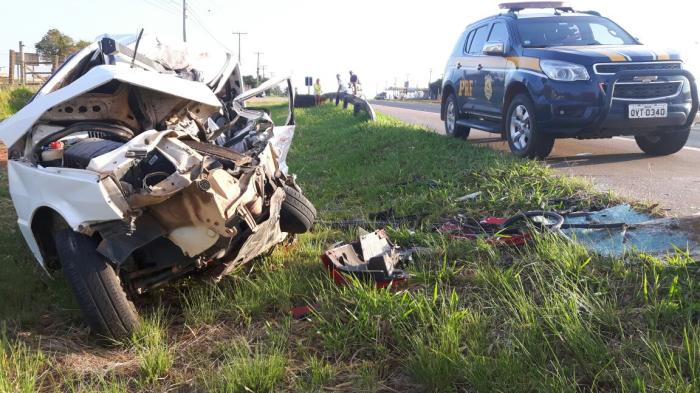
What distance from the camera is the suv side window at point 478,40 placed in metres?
8.59

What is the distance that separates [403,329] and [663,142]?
5937 mm

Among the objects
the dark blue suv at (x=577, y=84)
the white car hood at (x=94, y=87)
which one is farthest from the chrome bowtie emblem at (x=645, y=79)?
the white car hood at (x=94, y=87)

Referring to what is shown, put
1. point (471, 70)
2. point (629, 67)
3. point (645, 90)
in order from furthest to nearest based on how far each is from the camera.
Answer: point (471, 70)
point (645, 90)
point (629, 67)

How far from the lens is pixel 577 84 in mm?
6234

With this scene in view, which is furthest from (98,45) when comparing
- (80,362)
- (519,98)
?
(519,98)

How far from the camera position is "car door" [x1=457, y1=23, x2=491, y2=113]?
857cm

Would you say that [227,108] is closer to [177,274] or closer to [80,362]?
[177,274]

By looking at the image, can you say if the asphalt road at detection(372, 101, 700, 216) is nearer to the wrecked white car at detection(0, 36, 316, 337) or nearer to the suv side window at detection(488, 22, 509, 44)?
the suv side window at detection(488, 22, 509, 44)

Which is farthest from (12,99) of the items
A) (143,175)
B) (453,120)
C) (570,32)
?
(143,175)

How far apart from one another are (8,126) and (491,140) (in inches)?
305

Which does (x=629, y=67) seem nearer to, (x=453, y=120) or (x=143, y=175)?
(x=453, y=120)

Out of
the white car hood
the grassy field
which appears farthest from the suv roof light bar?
the white car hood

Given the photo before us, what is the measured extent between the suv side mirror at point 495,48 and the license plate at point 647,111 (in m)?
1.85

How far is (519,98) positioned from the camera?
273 inches
